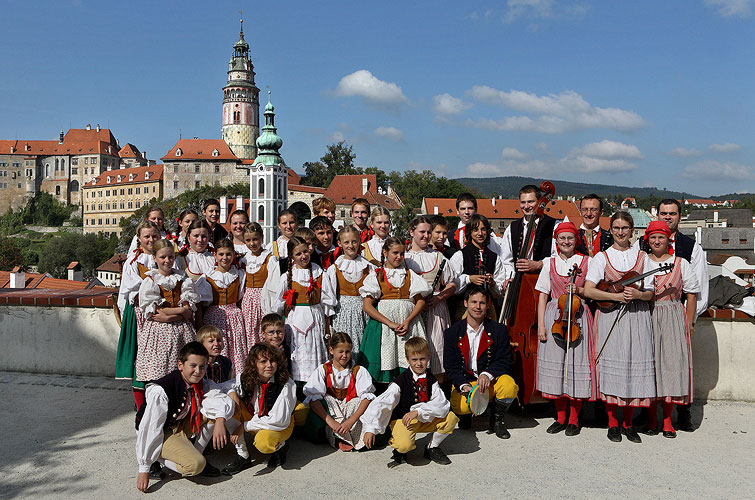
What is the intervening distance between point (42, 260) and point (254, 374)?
80845mm

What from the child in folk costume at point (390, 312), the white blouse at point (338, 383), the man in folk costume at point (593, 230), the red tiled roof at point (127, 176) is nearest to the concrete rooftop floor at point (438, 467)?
the white blouse at point (338, 383)

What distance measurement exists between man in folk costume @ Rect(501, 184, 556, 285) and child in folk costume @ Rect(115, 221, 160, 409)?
9.97ft

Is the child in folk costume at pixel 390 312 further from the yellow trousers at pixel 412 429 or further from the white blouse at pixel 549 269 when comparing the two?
the white blouse at pixel 549 269

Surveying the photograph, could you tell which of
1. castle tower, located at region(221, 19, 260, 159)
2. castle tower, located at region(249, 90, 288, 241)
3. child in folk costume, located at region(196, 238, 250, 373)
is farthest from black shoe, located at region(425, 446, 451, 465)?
castle tower, located at region(221, 19, 260, 159)

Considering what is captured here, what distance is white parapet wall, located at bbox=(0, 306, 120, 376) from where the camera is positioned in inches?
254

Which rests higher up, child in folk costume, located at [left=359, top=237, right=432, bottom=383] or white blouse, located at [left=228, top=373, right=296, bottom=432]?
child in folk costume, located at [left=359, top=237, right=432, bottom=383]

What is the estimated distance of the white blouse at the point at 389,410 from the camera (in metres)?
4.22

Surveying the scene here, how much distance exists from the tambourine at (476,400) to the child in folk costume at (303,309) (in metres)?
1.17

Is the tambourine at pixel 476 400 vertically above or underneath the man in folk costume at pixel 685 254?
underneath

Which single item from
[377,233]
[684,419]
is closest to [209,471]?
[377,233]

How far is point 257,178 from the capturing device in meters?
79.0

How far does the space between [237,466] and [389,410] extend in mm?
1098

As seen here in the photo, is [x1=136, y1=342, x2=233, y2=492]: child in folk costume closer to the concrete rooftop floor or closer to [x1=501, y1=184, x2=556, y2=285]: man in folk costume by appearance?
the concrete rooftop floor

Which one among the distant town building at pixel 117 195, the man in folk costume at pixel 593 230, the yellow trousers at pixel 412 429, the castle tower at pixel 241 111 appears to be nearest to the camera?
the yellow trousers at pixel 412 429
